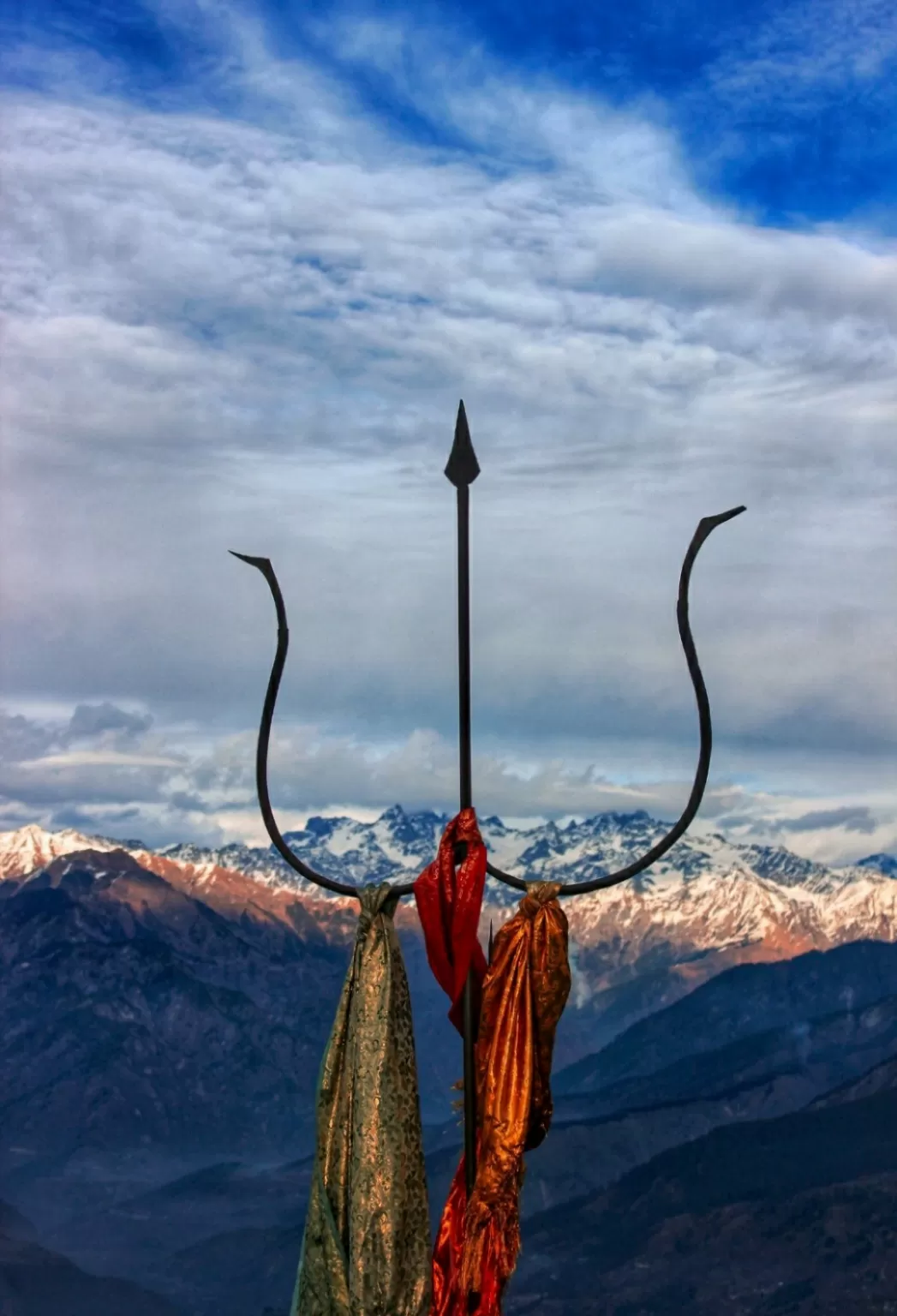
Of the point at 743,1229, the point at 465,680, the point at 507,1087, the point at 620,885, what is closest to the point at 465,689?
the point at 465,680

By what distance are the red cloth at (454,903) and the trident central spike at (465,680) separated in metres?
0.03

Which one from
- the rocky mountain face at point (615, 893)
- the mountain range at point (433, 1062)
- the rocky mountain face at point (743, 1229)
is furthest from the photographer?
the rocky mountain face at point (615, 893)

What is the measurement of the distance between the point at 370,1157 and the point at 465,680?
1254 millimetres

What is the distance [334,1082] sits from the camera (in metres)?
4.81

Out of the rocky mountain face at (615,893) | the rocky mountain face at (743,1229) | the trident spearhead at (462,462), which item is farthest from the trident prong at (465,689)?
the rocky mountain face at (615,893)

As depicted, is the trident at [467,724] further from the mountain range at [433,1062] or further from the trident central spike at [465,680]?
the mountain range at [433,1062]

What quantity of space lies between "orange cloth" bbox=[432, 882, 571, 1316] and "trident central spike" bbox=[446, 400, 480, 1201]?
3 cm

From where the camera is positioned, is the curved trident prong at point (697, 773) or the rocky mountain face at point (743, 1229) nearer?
the curved trident prong at point (697, 773)

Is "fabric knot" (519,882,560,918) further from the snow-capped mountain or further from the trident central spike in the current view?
the snow-capped mountain

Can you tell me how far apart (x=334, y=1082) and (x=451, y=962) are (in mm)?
501

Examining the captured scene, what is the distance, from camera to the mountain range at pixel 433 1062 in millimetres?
58375

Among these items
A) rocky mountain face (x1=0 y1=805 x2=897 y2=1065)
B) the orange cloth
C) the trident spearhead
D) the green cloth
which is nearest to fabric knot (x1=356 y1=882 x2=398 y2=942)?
the green cloth

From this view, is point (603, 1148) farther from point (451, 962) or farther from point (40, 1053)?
point (451, 962)

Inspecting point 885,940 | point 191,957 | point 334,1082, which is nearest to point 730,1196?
point 885,940
